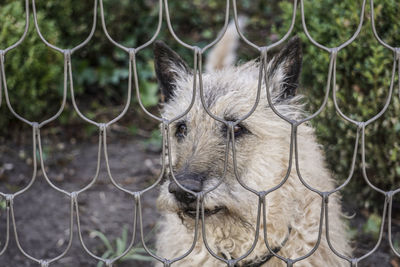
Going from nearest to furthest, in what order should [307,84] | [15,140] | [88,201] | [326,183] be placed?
[326,183] → [307,84] → [88,201] → [15,140]

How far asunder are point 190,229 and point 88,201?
196 centimetres

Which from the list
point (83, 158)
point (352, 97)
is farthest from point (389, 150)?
point (83, 158)

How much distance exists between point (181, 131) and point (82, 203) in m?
1.88

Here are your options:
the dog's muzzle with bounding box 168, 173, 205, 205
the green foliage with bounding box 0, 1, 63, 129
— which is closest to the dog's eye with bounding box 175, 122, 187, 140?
the dog's muzzle with bounding box 168, 173, 205, 205

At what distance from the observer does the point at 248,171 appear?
252 centimetres

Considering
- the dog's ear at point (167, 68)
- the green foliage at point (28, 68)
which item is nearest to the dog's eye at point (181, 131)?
the dog's ear at point (167, 68)

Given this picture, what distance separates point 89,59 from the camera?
5.63 m

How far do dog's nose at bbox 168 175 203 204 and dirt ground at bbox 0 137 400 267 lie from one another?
1.46m

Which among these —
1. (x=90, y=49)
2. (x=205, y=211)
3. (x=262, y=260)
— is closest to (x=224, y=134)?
(x=205, y=211)

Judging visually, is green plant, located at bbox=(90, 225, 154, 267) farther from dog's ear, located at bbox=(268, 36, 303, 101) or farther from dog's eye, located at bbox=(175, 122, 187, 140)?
dog's ear, located at bbox=(268, 36, 303, 101)

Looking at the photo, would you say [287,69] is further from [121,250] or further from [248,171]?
[121,250]

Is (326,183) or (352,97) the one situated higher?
(352,97)

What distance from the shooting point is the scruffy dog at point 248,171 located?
2361mm

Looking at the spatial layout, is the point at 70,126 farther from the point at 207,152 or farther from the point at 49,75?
the point at 207,152
